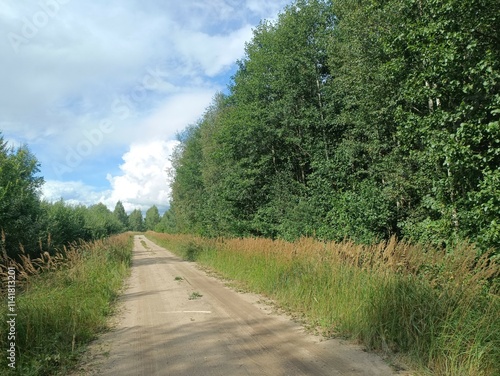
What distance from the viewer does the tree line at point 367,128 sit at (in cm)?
761

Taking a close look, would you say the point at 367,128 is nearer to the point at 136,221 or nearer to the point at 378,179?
the point at 378,179

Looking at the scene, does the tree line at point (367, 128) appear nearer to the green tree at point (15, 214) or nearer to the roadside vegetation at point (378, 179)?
the roadside vegetation at point (378, 179)

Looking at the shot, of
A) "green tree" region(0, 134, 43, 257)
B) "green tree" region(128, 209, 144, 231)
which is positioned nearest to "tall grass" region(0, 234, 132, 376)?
"green tree" region(0, 134, 43, 257)

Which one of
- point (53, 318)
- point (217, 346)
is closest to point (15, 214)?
point (53, 318)

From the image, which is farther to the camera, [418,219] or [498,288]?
[418,219]

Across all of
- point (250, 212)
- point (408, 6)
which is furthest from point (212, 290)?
point (250, 212)

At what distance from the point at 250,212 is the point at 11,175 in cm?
1400

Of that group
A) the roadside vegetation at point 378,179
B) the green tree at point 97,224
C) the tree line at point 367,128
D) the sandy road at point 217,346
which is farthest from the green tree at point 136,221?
the sandy road at point 217,346

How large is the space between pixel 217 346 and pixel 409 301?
3.10 m

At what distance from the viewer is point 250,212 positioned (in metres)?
22.4

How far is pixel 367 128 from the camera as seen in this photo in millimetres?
15430

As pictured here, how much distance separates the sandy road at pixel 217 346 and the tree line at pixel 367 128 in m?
4.31

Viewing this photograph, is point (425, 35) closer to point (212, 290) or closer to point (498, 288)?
point (498, 288)

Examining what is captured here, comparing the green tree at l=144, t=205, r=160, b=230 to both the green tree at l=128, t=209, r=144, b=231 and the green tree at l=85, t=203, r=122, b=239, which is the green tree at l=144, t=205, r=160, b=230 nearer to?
the green tree at l=128, t=209, r=144, b=231
